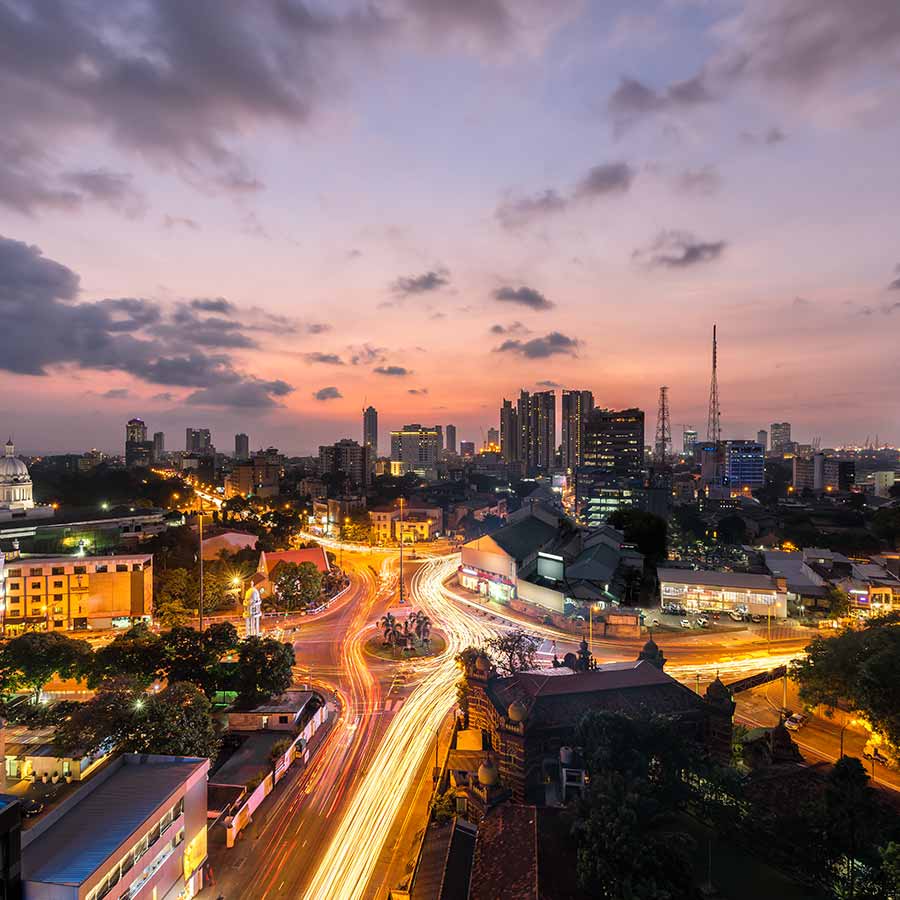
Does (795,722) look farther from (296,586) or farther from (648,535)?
(296,586)

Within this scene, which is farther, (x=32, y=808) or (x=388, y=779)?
(x=388, y=779)

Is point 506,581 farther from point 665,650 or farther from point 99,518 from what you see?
point 99,518

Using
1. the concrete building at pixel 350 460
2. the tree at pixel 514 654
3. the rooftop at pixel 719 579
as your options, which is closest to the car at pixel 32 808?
the tree at pixel 514 654

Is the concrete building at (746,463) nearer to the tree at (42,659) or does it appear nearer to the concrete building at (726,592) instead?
the concrete building at (726,592)

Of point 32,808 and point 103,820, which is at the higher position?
point 103,820

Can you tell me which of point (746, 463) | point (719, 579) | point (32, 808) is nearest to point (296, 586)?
point (32, 808)

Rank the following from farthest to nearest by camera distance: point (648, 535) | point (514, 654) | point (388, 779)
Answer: point (648, 535) → point (514, 654) → point (388, 779)

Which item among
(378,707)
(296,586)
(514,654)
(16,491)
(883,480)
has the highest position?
(16,491)
